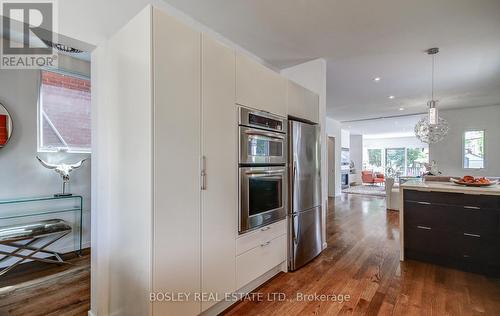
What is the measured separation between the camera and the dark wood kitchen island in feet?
8.30

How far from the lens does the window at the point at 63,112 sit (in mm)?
2953

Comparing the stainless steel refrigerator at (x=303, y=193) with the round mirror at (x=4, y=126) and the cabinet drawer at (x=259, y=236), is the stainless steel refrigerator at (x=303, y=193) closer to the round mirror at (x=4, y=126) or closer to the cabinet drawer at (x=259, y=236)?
the cabinet drawer at (x=259, y=236)

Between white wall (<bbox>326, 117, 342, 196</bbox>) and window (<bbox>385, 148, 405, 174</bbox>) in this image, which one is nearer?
white wall (<bbox>326, 117, 342, 196</bbox>)

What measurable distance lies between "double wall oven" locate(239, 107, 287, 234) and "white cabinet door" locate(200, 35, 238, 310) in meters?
0.09

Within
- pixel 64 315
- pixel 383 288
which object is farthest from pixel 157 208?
pixel 383 288

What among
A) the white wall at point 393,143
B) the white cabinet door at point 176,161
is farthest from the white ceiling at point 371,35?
Answer: the white wall at point 393,143

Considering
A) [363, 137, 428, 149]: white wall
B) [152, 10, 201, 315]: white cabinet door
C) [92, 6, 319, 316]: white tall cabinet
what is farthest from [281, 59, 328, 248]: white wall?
[363, 137, 428, 149]: white wall

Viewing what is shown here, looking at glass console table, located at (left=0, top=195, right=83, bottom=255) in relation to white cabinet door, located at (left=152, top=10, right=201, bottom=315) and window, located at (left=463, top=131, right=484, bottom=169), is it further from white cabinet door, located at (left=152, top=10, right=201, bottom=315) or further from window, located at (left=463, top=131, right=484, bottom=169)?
window, located at (left=463, top=131, right=484, bottom=169)

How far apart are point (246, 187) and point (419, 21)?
2662 mm

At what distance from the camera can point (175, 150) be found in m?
1.54

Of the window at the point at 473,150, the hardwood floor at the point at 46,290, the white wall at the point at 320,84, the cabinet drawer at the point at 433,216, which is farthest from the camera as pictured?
the window at the point at 473,150

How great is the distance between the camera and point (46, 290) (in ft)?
7.50

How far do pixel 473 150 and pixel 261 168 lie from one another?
8019 mm

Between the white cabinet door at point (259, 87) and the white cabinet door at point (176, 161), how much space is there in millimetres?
477
